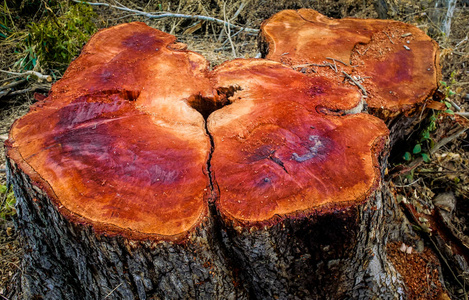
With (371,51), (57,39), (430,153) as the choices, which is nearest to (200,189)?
(371,51)

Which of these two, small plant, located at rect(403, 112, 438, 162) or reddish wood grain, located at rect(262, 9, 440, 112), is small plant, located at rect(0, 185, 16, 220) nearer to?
reddish wood grain, located at rect(262, 9, 440, 112)

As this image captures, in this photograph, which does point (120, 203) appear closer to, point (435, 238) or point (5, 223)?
point (5, 223)

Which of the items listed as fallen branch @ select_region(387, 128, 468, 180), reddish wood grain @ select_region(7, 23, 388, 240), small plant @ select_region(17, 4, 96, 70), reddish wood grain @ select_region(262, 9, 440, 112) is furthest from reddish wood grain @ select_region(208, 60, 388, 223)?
small plant @ select_region(17, 4, 96, 70)

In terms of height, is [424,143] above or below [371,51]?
below

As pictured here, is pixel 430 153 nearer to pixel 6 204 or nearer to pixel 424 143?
pixel 424 143

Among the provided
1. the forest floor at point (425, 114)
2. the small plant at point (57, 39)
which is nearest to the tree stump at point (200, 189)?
the forest floor at point (425, 114)

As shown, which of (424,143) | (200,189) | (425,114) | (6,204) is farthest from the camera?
(424,143)
